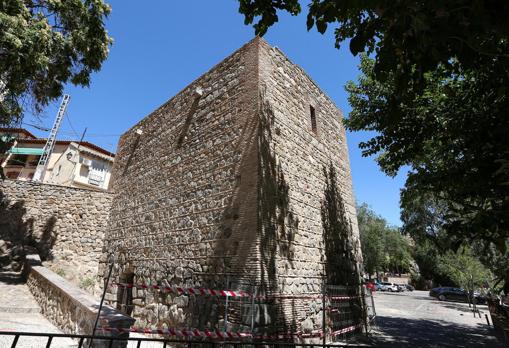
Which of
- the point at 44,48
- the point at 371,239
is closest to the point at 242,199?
the point at 44,48

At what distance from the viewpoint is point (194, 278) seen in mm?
6023

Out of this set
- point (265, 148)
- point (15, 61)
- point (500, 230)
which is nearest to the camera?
point (500, 230)

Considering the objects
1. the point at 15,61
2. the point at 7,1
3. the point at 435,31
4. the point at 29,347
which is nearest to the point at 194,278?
the point at 29,347

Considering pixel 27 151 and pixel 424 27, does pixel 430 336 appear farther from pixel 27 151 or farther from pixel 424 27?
pixel 27 151

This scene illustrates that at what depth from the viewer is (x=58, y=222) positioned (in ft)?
38.5

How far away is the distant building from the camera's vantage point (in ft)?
90.6

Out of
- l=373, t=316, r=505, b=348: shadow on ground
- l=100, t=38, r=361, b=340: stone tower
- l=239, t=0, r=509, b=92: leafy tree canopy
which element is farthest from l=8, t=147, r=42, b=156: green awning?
l=239, t=0, r=509, b=92: leafy tree canopy

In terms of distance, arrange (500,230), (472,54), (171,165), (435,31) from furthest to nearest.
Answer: (171,165) → (500,230) → (472,54) → (435,31)

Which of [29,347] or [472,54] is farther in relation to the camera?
[29,347]

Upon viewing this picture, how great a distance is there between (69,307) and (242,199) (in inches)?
175

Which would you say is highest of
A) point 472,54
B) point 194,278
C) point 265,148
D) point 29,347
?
point 265,148

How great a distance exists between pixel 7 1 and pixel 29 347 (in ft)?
25.1

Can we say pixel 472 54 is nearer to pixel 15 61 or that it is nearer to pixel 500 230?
pixel 500 230

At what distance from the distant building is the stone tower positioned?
68.4ft
